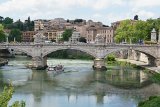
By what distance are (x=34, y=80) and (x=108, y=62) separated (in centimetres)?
1536

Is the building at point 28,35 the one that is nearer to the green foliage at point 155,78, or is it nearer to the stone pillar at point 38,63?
the stone pillar at point 38,63

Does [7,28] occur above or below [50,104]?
above

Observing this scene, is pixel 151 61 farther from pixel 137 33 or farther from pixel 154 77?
pixel 154 77

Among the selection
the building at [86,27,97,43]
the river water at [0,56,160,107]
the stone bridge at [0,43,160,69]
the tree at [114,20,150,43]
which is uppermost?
the building at [86,27,97,43]

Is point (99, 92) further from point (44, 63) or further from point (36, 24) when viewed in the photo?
point (36, 24)

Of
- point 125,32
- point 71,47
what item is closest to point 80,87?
point 71,47

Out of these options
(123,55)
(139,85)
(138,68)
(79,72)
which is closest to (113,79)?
(139,85)

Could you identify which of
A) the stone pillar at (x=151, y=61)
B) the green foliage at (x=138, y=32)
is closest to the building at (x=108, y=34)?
the green foliage at (x=138, y=32)

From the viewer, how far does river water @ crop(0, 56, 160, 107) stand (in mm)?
19969

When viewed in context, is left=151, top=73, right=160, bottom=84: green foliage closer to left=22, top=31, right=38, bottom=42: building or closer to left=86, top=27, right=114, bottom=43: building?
left=86, top=27, right=114, bottom=43: building

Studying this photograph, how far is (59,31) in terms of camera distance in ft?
262

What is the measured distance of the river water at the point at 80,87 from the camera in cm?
1997

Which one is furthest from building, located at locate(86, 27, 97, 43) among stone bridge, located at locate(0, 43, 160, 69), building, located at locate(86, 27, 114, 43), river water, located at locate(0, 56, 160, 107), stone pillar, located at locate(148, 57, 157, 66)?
river water, located at locate(0, 56, 160, 107)

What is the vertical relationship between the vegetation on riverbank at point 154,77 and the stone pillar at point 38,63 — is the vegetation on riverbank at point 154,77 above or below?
below
